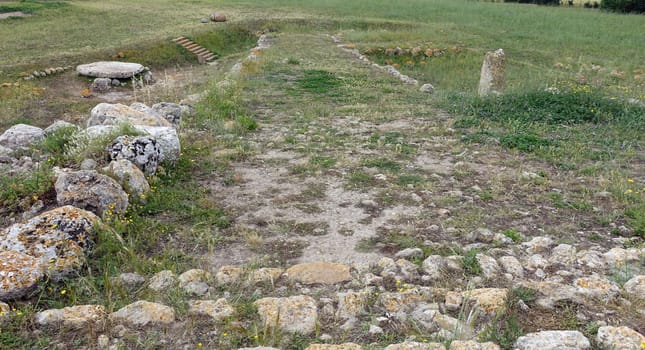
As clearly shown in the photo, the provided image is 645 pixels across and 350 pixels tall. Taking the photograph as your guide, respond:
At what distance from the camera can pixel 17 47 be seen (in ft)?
53.5

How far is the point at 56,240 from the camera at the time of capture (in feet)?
12.7

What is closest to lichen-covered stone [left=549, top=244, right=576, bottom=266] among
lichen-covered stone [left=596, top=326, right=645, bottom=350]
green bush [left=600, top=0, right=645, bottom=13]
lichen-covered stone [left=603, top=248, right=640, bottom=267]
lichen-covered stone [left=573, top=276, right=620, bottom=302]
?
lichen-covered stone [left=603, top=248, right=640, bottom=267]

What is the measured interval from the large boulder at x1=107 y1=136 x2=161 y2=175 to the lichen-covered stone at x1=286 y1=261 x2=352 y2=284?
2.62m

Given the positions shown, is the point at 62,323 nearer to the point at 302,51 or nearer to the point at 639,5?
the point at 302,51

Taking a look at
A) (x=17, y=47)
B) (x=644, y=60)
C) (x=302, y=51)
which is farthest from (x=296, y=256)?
(x=644, y=60)

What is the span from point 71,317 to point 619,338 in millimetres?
3425

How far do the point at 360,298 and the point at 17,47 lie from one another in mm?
17076

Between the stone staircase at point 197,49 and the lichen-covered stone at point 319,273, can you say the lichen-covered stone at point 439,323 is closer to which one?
the lichen-covered stone at point 319,273

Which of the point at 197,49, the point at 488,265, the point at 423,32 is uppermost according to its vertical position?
the point at 423,32

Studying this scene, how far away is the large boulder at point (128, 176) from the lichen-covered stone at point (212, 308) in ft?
6.89

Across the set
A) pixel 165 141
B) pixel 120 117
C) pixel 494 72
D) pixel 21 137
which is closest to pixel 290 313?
pixel 165 141

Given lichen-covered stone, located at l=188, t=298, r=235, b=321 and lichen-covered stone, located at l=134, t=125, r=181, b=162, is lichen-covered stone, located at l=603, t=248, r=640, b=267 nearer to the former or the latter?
lichen-covered stone, located at l=188, t=298, r=235, b=321

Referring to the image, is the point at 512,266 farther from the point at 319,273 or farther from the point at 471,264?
the point at 319,273

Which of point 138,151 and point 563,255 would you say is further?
point 138,151
